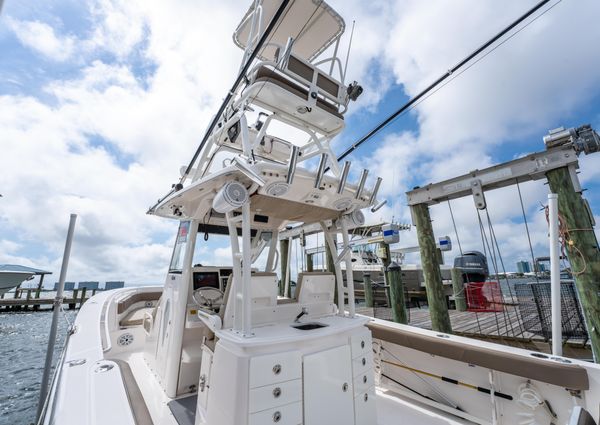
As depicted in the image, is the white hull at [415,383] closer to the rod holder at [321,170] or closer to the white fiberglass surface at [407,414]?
the white fiberglass surface at [407,414]

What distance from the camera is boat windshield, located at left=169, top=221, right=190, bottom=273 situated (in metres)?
3.24

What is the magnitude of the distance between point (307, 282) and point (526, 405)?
214 cm

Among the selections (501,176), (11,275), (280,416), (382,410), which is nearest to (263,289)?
(280,416)

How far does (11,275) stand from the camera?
57.7 ft

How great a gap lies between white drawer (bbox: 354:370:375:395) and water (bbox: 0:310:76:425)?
151 inches

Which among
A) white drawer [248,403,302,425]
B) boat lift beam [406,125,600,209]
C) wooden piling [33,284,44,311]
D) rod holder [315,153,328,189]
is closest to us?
Result: white drawer [248,403,302,425]

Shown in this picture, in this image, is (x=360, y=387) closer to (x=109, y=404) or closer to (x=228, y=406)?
(x=228, y=406)

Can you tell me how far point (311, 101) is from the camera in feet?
8.95

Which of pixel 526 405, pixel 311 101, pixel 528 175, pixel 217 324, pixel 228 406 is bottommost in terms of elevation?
pixel 526 405

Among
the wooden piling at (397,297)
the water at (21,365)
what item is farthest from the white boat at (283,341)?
the wooden piling at (397,297)

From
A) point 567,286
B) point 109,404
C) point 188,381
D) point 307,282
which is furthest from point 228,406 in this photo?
point 567,286

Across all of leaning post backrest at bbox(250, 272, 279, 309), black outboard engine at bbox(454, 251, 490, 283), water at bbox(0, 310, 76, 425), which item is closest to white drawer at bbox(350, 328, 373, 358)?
leaning post backrest at bbox(250, 272, 279, 309)

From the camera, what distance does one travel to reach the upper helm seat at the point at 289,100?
2.52 metres

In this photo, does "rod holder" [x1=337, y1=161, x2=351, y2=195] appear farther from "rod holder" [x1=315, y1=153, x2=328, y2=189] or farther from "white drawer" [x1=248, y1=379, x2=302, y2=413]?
"white drawer" [x1=248, y1=379, x2=302, y2=413]
